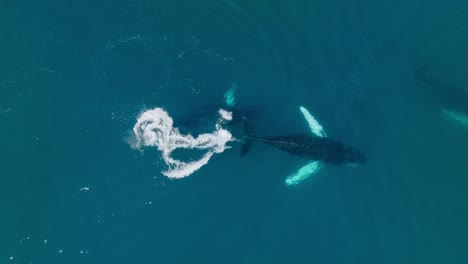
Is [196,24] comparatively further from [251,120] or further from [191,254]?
[191,254]

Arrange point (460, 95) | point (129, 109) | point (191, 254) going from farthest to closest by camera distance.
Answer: point (460, 95), point (129, 109), point (191, 254)

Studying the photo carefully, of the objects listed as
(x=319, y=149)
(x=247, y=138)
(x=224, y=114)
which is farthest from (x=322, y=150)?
(x=224, y=114)

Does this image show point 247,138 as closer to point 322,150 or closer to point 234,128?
point 234,128

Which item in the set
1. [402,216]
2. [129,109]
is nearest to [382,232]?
[402,216]

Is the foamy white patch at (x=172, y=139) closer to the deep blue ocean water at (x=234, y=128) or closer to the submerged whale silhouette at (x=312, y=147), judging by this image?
the deep blue ocean water at (x=234, y=128)

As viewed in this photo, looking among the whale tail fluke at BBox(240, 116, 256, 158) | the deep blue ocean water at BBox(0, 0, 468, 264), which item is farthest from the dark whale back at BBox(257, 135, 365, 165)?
the whale tail fluke at BBox(240, 116, 256, 158)
